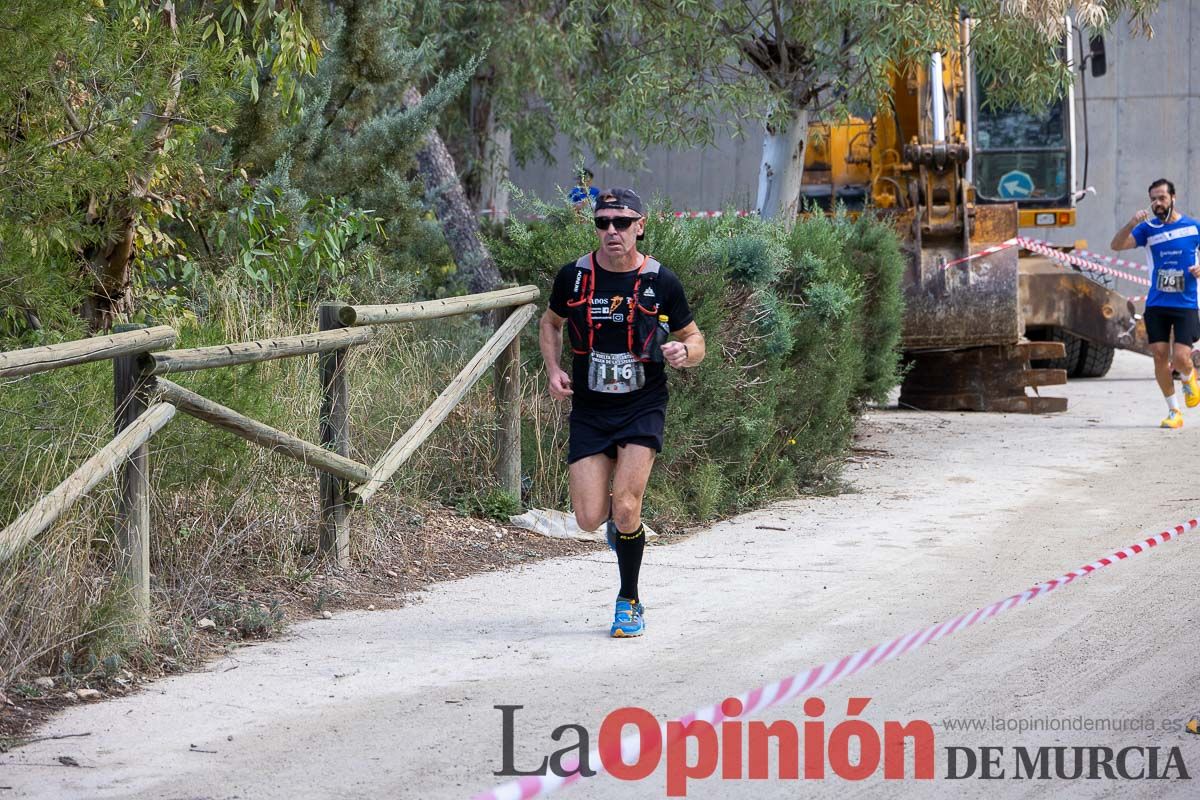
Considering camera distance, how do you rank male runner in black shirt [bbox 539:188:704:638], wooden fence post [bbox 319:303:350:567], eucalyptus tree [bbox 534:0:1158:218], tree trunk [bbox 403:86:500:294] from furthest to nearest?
tree trunk [bbox 403:86:500:294] < eucalyptus tree [bbox 534:0:1158:218] < wooden fence post [bbox 319:303:350:567] < male runner in black shirt [bbox 539:188:704:638]

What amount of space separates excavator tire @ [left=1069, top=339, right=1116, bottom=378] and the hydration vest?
13.2m

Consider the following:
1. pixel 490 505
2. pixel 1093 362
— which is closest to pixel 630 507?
pixel 490 505

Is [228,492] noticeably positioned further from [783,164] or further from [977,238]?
[977,238]

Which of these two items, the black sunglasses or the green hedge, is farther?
the green hedge

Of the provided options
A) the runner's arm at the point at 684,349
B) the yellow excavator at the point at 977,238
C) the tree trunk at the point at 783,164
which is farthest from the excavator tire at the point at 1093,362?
the runner's arm at the point at 684,349

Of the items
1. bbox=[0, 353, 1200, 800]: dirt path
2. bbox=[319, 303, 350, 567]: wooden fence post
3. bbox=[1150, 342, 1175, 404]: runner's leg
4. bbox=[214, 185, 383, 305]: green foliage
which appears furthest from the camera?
bbox=[1150, 342, 1175, 404]: runner's leg

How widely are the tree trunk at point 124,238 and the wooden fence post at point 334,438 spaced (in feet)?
3.93

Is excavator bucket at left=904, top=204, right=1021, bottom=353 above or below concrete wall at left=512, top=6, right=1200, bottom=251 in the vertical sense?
below

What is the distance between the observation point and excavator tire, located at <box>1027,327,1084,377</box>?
683 inches

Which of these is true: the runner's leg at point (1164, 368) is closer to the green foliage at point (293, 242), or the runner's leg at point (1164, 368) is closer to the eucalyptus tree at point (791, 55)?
the eucalyptus tree at point (791, 55)

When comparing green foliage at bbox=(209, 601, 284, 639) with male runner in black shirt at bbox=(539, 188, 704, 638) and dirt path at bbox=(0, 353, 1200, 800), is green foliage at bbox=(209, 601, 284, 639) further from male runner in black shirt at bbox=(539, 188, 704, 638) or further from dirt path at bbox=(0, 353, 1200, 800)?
male runner in black shirt at bbox=(539, 188, 704, 638)

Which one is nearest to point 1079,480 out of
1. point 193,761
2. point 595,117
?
point 193,761

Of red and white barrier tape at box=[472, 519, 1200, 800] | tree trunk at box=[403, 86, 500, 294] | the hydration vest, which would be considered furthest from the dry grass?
tree trunk at box=[403, 86, 500, 294]

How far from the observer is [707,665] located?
5.73 meters
